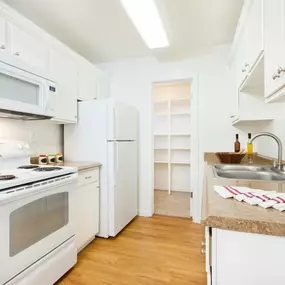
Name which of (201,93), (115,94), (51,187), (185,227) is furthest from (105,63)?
(185,227)

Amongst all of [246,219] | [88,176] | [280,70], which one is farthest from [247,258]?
[88,176]

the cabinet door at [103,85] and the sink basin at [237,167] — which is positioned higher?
the cabinet door at [103,85]

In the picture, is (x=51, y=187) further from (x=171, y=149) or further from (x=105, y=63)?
(x=171, y=149)

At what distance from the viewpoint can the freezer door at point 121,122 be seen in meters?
2.37

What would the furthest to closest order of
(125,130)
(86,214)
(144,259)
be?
(125,130) → (86,214) → (144,259)

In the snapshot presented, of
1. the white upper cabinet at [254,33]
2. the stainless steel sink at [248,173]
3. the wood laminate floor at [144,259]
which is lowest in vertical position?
the wood laminate floor at [144,259]

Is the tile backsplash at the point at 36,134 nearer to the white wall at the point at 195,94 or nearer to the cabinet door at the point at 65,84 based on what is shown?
the cabinet door at the point at 65,84

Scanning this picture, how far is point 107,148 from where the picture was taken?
2.39 metres

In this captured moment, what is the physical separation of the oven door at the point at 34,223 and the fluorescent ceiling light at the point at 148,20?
4.99 feet

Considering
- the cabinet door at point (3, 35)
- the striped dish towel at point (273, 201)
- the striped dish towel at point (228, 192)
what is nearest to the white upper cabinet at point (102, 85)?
the cabinet door at point (3, 35)

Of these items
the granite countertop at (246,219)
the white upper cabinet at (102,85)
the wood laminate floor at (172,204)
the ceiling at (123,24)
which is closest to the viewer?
the granite countertop at (246,219)

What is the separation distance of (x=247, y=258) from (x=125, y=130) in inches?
85.5

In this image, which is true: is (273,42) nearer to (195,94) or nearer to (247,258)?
(247,258)

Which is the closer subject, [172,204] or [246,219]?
[246,219]
